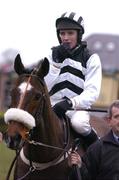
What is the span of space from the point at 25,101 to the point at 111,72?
68.5 meters

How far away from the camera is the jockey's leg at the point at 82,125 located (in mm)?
8188

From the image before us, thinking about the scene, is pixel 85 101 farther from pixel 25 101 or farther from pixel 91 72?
pixel 25 101

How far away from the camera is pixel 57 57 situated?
8.70 meters

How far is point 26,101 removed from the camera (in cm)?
714

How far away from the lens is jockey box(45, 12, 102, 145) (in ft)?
27.2

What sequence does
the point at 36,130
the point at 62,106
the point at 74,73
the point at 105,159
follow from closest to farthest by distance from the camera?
the point at 105,159 < the point at 36,130 < the point at 62,106 < the point at 74,73

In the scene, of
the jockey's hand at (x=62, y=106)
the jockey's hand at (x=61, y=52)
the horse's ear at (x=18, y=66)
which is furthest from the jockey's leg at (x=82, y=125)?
the horse's ear at (x=18, y=66)

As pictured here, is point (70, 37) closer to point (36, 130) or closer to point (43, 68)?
point (43, 68)

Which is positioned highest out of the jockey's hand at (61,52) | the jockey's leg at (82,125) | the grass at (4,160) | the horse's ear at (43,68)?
the horse's ear at (43,68)

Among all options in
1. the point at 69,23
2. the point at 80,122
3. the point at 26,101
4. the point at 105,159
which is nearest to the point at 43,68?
the point at 26,101

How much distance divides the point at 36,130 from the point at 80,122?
2.65ft

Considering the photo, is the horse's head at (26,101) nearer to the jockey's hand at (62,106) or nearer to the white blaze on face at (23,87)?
the white blaze on face at (23,87)

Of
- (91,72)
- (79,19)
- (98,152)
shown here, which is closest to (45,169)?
(98,152)

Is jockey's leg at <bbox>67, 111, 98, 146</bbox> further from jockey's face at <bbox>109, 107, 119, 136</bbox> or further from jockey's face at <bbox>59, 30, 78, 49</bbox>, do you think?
jockey's face at <bbox>109, 107, 119, 136</bbox>
